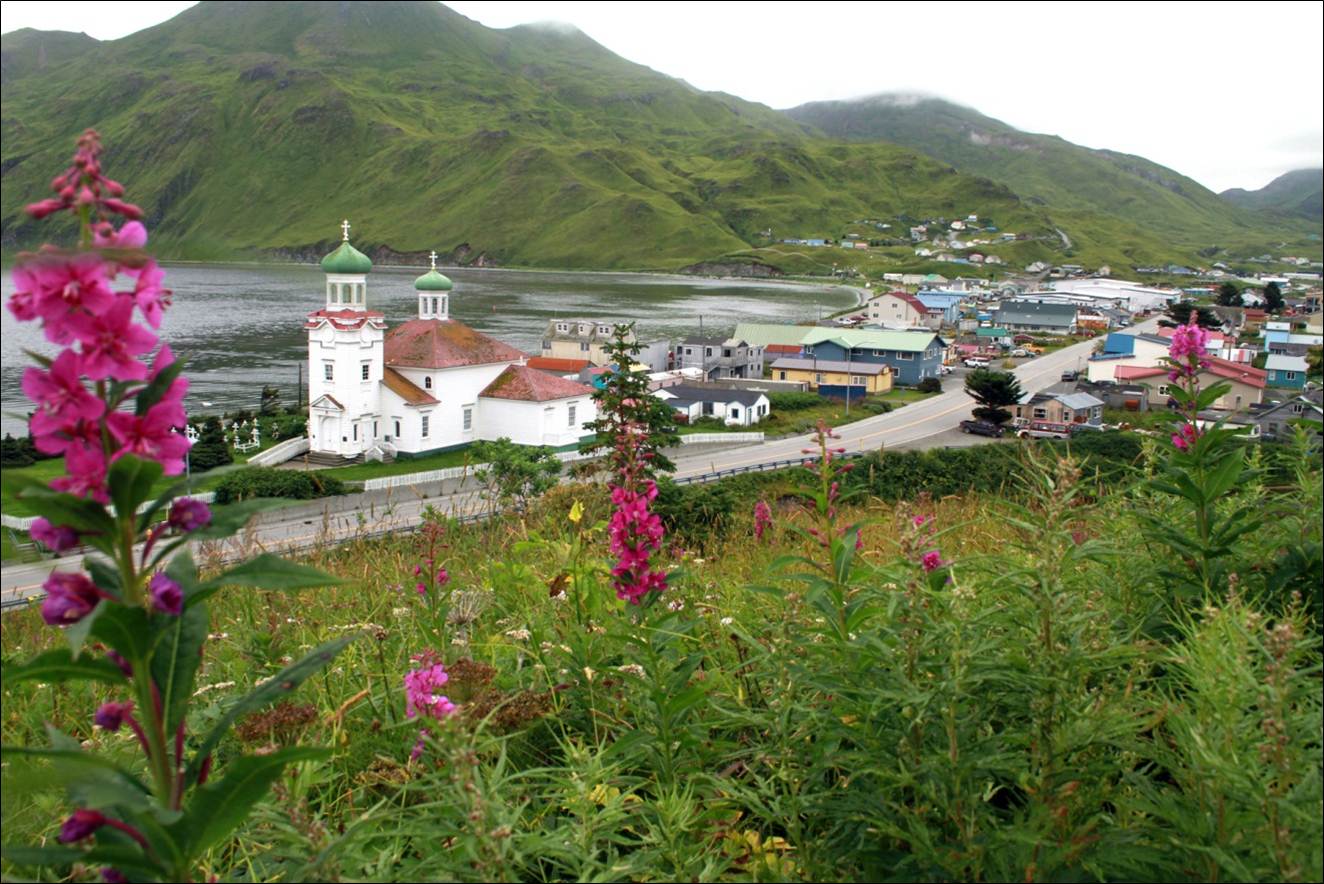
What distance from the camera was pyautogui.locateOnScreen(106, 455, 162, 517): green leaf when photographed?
3.70 feet

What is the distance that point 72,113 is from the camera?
154875mm

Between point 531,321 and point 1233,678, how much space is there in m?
80.5

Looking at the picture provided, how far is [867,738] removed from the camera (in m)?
1.78

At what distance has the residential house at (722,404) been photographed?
4366 centimetres

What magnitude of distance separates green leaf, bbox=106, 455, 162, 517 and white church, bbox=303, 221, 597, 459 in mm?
35358

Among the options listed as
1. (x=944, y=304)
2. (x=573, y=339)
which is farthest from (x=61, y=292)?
(x=944, y=304)

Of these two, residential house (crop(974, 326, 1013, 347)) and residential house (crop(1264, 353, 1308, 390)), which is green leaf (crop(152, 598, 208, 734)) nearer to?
residential house (crop(1264, 353, 1308, 390))

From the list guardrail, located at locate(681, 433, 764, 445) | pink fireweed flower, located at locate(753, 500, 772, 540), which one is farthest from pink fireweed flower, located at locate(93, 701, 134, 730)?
guardrail, located at locate(681, 433, 764, 445)

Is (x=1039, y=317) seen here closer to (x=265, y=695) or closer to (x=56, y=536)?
(x=265, y=695)

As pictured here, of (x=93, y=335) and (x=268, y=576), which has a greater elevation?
(x=93, y=335)

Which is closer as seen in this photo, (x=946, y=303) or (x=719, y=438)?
(x=719, y=438)

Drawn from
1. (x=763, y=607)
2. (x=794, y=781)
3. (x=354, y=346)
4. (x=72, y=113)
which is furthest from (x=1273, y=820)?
(x=72, y=113)

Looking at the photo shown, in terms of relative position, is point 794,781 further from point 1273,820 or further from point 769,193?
point 769,193

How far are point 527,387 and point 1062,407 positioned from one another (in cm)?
→ 2104
